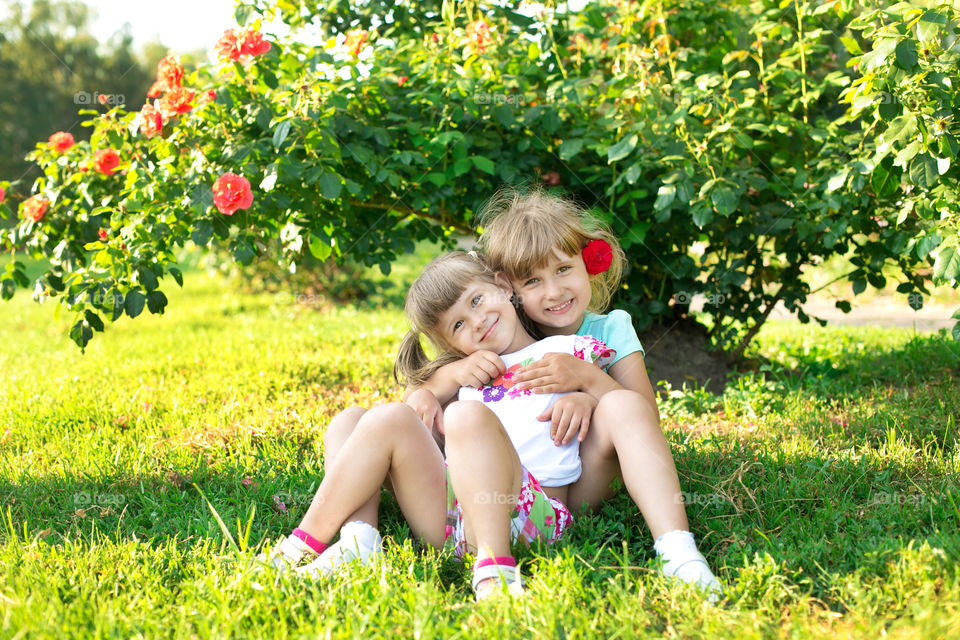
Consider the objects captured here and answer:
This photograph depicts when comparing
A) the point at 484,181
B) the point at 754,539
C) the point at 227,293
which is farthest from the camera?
the point at 227,293

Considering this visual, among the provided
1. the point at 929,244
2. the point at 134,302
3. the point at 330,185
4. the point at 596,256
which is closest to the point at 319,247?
the point at 330,185

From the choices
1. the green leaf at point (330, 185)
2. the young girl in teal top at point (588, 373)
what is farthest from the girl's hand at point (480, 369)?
the green leaf at point (330, 185)

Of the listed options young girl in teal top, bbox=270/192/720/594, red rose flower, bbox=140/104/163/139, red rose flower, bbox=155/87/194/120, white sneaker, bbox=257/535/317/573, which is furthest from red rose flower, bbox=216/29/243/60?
white sneaker, bbox=257/535/317/573

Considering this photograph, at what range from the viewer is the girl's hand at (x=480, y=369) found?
2.00 meters

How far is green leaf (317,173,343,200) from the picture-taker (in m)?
2.38

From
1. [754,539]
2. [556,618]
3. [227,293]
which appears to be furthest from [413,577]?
[227,293]

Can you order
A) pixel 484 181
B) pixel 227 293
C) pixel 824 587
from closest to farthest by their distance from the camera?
pixel 824 587 → pixel 484 181 → pixel 227 293

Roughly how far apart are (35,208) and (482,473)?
228 centimetres

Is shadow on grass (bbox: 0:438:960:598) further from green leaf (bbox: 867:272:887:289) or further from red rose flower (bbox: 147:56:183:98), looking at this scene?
red rose flower (bbox: 147:56:183:98)

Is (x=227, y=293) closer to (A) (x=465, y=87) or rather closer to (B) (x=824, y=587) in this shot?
(A) (x=465, y=87)

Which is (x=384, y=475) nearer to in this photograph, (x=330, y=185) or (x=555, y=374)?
(x=555, y=374)

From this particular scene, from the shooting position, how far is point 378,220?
3.05 meters

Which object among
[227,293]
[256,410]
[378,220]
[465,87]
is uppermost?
[465,87]

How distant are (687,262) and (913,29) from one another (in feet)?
3.97
